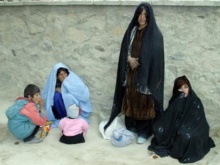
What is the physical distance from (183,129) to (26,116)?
1875 millimetres

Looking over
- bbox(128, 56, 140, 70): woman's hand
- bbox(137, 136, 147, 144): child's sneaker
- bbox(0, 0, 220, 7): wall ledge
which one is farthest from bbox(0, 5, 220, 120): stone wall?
bbox(137, 136, 147, 144): child's sneaker

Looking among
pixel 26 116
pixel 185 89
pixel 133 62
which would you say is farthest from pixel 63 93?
pixel 185 89

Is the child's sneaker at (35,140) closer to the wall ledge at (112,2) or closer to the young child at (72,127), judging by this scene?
the young child at (72,127)

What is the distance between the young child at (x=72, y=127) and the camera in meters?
4.45

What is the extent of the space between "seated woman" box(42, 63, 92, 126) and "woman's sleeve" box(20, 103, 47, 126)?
604mm

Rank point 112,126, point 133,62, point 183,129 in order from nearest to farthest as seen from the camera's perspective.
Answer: point 183,129 → point 133,62 → point 112,126

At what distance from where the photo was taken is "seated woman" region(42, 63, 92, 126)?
496 cm

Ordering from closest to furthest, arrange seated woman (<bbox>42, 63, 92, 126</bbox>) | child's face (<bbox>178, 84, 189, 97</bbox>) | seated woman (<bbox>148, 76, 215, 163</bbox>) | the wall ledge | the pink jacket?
seated woman (<bbox>148, 76, 215, 163</bbox>)
child's face (<bbox>178, 84, 189, 97</bbox>)
the wall ledge
the pink jacket
seated woman (<bbox>42, 63, 92, 126</bbox>)

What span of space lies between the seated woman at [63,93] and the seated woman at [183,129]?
115cm

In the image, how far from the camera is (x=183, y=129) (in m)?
4.17

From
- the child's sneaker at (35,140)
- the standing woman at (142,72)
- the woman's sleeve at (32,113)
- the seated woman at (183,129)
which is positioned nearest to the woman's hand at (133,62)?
the standing woman at (142,72)

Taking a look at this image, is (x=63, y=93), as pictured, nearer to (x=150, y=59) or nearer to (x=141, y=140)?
(x=141, y=140)

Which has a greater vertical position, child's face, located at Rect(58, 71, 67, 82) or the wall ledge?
the wall ledge

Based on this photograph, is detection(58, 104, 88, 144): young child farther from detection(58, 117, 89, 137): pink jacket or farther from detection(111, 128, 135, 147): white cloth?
detection(111, 128, 135, 147): white cloth
